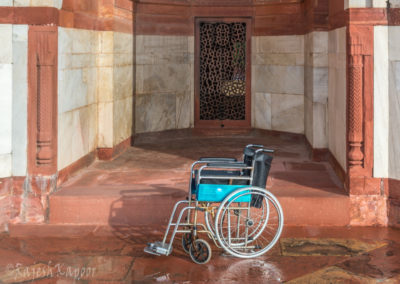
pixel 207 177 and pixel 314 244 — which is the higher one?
pixel 207 177

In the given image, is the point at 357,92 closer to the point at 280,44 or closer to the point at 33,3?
the point at 33,3

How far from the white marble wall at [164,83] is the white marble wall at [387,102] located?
4.86 meters

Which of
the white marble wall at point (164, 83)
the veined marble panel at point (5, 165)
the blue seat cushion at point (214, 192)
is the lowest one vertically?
the blue seat cushion at point (214, 192)

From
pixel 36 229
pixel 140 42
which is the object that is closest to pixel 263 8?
pixel 140 42

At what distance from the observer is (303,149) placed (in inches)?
382

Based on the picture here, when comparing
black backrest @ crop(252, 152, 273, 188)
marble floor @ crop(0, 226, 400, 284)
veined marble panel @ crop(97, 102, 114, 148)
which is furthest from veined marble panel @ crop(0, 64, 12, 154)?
black backrest @ crop(252, 152, 273, 188)

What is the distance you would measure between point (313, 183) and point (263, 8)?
15.8 feet

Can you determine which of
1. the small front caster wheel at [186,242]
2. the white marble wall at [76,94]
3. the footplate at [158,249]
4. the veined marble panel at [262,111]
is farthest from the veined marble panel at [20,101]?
the veined marble panel at [262,111]

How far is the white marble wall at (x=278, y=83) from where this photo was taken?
34.5 feet

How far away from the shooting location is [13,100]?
20.2 ft

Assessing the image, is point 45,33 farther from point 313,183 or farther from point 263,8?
point 263,8

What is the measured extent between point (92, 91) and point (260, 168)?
359cm

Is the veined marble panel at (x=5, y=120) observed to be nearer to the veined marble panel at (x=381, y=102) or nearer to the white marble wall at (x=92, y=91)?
the white marble wall at (x=92, y=91)

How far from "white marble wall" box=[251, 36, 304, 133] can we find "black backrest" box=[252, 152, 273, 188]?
211 inches
